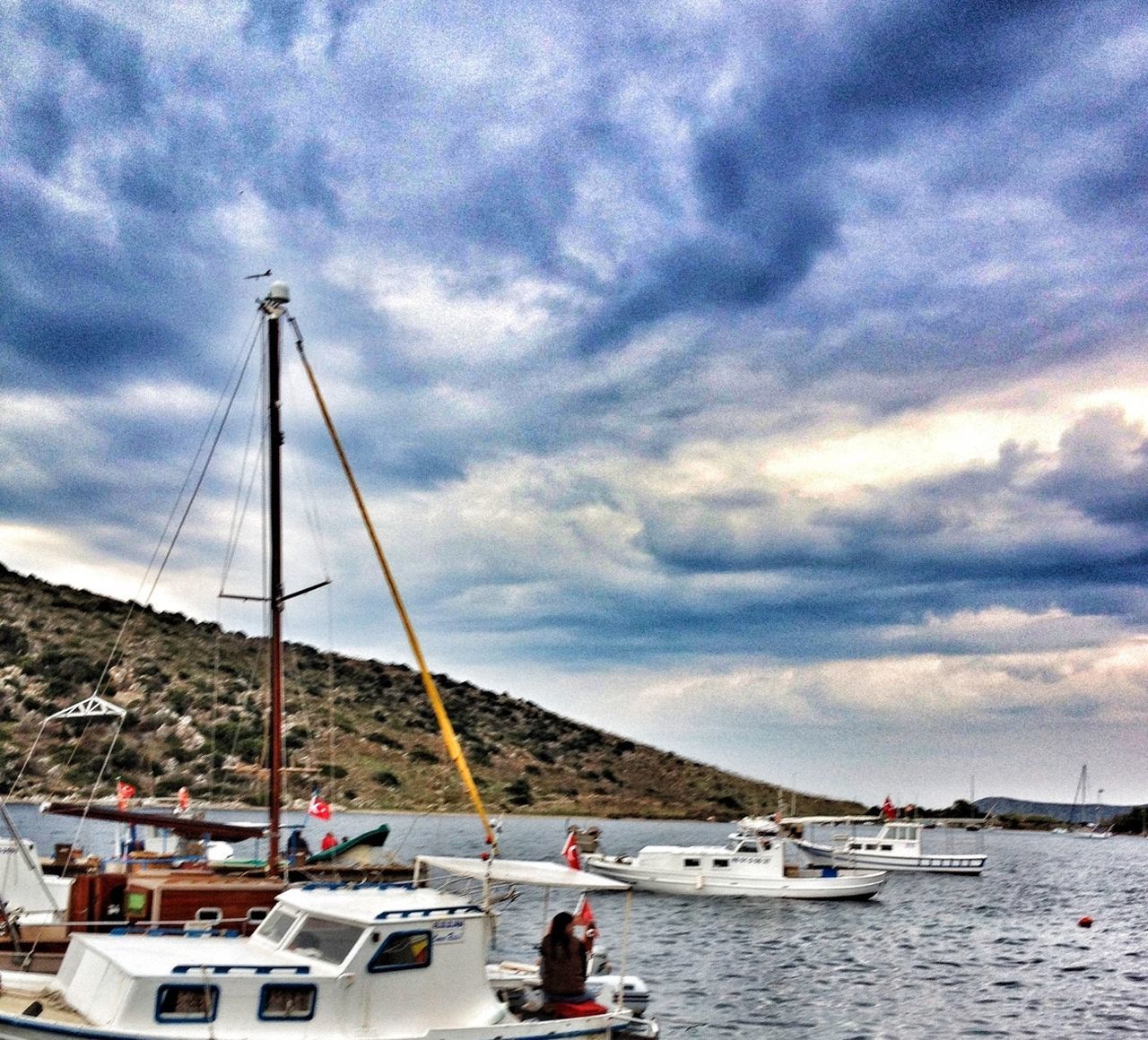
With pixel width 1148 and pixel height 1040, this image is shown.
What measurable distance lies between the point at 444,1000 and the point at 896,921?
1761 inches

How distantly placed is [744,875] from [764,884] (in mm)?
1266

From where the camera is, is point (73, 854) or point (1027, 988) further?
point (1027, 988)

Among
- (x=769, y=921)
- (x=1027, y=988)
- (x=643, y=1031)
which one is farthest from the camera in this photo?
(x=769, y=921)

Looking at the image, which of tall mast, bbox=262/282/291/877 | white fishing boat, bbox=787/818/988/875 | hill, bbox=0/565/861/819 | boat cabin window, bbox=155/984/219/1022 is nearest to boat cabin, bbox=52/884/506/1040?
boat cabin window, bbox=155/984/219/1022

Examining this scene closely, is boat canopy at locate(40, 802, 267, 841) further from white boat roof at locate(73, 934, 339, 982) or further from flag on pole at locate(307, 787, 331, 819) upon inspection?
white boat roof at locate(73, 934, 339, 982)

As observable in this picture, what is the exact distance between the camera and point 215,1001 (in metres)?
19.0

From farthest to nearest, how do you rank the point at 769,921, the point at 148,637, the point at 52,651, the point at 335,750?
the point at 148,637 → the point at 335,750 → the point at 52,651 → the point at 769,921

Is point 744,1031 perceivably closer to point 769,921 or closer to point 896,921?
point 769,921

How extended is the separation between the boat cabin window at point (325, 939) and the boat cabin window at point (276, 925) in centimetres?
46

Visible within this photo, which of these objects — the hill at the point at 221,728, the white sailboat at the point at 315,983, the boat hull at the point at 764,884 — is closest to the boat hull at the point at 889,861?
the boat hull at the point at 764,884

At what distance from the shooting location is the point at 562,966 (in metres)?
22.9

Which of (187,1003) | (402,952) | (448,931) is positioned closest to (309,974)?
(402,952)

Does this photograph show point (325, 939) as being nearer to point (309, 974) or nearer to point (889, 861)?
point (309, 974)

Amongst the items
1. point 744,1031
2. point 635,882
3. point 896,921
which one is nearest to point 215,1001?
point 744,1031
